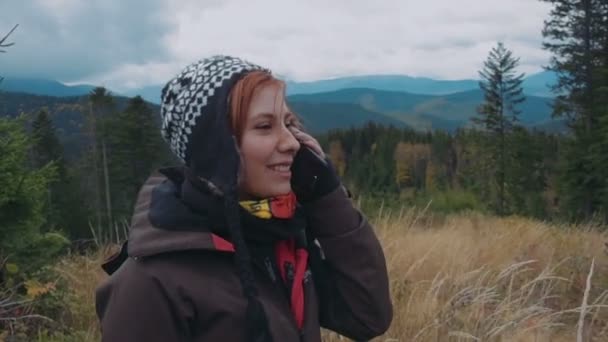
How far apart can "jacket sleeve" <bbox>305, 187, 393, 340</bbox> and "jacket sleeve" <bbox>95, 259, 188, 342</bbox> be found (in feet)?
1.60

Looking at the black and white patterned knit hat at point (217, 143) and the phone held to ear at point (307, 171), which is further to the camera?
the phone held to ear at point (307, 171)

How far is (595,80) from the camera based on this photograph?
30.5 m

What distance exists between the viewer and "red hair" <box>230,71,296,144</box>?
164 centimetres

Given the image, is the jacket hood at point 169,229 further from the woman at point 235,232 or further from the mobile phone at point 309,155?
the mobile phone at point 309,155

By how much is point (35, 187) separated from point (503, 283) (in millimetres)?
3013

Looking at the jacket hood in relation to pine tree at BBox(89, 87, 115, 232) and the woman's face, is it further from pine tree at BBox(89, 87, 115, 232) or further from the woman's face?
pine tree at BBox(89, 87, 115, 232)

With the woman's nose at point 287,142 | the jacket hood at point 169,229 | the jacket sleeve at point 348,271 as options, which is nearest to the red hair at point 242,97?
the woman's nose at point 287,142

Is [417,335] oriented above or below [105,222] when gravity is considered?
above

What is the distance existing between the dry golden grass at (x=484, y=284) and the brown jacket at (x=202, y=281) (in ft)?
3.19

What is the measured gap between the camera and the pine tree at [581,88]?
98.6ft

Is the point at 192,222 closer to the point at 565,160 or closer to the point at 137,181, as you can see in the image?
the point at 565,160

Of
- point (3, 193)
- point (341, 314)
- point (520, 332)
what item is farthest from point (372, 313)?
point (3, 193)

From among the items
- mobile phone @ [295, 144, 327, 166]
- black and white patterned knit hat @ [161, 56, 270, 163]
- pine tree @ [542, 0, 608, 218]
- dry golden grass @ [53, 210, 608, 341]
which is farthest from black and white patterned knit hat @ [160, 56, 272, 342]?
pine tree @ [542, 0, 608, 218]

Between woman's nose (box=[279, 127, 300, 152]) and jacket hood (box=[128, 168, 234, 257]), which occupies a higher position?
woman's nose (box=[279, 127, 300, 152])
